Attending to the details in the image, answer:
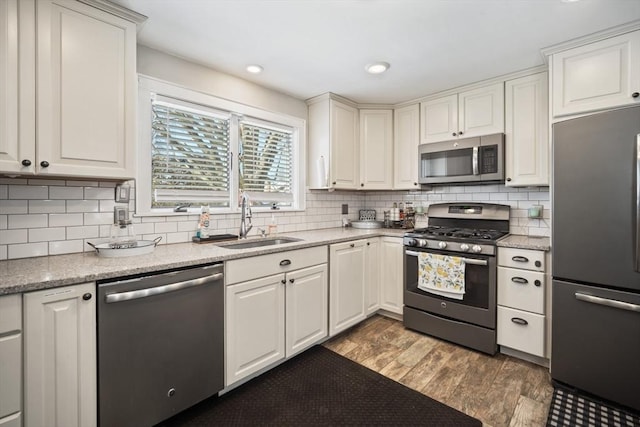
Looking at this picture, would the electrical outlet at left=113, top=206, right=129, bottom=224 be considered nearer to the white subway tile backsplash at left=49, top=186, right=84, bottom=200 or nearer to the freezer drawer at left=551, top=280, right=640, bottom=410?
the white subway tile backsplash at left=49, top=186, right=84, bottom=200

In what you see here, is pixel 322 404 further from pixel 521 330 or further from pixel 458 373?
pixel 521 330

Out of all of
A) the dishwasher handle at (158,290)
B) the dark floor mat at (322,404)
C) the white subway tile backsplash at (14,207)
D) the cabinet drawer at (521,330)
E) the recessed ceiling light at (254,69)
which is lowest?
the dark floor mat at (322,404)

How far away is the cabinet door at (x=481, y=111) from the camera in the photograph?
8.87ft

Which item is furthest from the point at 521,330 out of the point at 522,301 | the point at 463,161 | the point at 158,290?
the point at 158,290

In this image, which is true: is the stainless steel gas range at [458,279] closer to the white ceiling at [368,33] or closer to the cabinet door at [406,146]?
the cabinet door at [406,146]

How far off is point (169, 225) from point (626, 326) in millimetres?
3039

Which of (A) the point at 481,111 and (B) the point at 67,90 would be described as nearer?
(B) the point at 67,90

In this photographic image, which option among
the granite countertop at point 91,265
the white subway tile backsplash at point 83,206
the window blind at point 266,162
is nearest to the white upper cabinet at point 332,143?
the window blind at point 266,162

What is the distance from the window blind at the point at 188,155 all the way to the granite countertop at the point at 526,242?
7.76 feet

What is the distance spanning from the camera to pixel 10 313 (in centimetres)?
117

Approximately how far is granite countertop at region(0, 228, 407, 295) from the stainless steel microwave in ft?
6.03

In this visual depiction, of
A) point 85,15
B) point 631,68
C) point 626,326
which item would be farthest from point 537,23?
point 85,15

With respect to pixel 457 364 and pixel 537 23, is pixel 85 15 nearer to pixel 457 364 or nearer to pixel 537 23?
pixel 537 23

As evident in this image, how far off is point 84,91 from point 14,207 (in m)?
0.77
